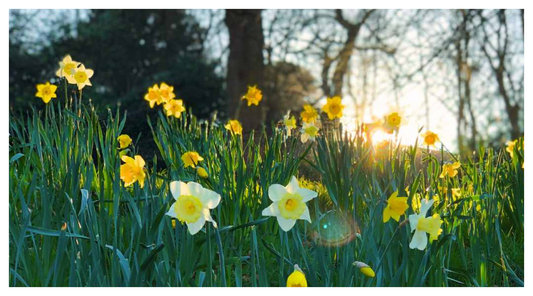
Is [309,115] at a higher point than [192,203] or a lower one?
higher

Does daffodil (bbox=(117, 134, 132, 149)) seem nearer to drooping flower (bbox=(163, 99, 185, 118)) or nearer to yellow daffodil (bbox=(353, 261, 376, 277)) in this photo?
drooping flower (bbox=(163, 99, 185, 118))

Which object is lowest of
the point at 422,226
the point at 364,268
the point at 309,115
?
the point at 364,268

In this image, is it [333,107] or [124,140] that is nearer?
[124,140]

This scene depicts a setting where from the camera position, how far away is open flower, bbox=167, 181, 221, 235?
1.50 metres

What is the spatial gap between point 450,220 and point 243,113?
6850mm

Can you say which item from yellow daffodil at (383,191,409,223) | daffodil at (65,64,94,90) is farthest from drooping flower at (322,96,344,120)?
daffodil at (65,64,94,90)

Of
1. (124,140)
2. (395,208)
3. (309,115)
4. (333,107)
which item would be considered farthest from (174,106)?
(395,208)

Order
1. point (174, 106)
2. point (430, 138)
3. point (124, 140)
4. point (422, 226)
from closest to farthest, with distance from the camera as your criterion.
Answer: point (422, 226), point (124, 140), point (430, 138), point (174, 106)

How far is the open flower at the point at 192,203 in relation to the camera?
58.9 inches

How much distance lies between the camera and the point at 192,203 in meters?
1.51

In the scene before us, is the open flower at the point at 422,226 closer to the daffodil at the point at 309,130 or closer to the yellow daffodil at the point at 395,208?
the yellow daffodil at the point at 395,208

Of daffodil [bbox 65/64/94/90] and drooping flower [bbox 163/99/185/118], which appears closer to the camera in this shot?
daffodil [bbox 65/64/94/90]

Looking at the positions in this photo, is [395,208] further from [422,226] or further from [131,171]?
[131,171]
